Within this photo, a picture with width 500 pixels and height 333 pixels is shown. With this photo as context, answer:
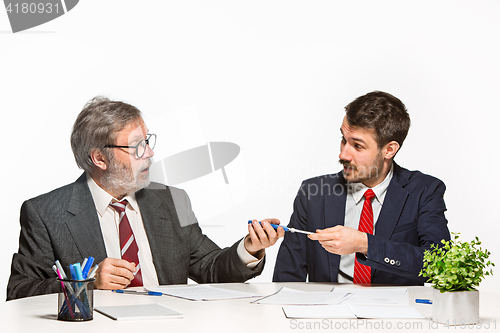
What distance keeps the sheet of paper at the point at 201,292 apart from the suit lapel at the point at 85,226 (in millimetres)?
419

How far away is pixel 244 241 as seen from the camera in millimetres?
2199

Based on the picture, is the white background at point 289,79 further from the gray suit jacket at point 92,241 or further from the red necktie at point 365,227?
the red necktie at point 365,227

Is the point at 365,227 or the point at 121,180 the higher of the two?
the point at 121,180

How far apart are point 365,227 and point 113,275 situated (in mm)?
1144

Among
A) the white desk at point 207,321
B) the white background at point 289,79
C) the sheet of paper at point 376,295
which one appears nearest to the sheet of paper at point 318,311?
A: the white desk at point 207,321

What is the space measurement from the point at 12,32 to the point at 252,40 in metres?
1.42

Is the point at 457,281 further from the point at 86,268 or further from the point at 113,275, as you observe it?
the point at 113,275

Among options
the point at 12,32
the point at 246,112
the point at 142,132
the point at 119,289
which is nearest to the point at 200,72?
the point at 246,112

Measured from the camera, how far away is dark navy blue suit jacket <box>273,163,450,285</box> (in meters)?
2.28

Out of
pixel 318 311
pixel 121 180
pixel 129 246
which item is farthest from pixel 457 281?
pixel 121 180

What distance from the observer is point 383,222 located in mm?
2385

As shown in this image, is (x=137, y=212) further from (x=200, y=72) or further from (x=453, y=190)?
(x=453, y=190)

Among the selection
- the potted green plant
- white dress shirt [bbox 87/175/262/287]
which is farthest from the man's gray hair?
the potted green plant

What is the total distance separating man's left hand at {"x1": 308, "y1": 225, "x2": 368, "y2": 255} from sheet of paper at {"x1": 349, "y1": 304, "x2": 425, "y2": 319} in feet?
1.50
